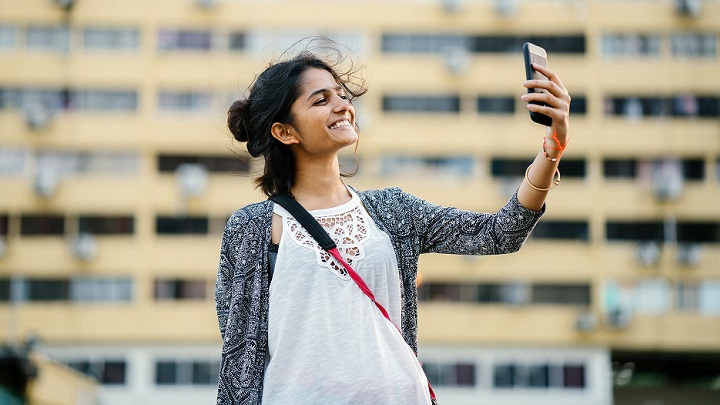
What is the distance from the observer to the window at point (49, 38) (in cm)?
4247

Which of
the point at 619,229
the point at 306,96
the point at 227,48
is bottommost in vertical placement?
the point at 619,229

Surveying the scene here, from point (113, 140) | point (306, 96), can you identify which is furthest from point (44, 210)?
point (306, 96)

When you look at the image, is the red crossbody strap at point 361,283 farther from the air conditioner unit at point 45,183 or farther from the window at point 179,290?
the air conditioner unit at point 45,183

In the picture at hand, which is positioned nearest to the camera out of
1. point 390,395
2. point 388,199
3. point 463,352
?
point 390,395

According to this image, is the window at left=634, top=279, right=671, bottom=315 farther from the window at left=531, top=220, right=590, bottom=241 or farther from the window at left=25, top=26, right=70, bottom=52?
the window at left=25, top=26, right=70, bottom=52

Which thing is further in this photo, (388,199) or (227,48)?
(227,48)

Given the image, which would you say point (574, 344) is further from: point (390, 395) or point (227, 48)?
point (390, 395)

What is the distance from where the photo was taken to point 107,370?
4166 centimetres

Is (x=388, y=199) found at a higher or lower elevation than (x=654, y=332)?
higher

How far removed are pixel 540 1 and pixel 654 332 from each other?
38.5 feet

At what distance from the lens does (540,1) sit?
42.7 metres

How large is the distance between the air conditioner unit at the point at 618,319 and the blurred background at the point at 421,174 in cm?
6

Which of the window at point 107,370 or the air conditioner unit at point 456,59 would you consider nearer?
the window at point 107,370

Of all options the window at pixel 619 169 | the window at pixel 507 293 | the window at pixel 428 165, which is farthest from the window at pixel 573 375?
the window at pixel 428 165
